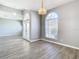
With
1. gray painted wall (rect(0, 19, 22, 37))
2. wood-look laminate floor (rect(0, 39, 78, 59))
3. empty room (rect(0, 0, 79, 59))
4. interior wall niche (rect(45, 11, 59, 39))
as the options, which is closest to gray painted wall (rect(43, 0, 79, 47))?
empty room (rect(0, 0, 79, 59))

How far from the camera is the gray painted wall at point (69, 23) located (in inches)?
160

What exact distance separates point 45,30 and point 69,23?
249 cm

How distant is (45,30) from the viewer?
6.41m

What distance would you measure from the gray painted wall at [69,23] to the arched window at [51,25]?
0.46 meters

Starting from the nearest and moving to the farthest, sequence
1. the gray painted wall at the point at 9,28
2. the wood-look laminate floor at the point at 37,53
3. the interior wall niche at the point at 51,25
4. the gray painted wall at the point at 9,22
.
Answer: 1. the wood-look laminate floor at the point at 37,53
2. the interior wall niche at the point at 51,25
3. the gray painted wall at the point at 9,22
4. the gray painted wall at the point at 9,28

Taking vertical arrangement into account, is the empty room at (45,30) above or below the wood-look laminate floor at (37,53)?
above

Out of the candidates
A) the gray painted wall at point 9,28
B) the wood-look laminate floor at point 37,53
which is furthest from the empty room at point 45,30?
the gray painted wall at point 9,28

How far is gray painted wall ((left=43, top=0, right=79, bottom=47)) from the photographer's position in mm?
4059

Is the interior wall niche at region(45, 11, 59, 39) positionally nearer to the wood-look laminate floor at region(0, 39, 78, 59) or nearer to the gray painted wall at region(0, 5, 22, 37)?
the wood-look laminate floor at region(0, 39, 78, 59)

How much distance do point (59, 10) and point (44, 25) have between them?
206 cm

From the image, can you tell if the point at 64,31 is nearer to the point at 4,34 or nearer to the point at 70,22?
the point at 70,22

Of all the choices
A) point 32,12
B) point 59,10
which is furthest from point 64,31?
point 32,12

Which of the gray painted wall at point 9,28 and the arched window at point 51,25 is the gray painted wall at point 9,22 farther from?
the arched window at point 51,25

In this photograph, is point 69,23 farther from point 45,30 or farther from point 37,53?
point 37,53
